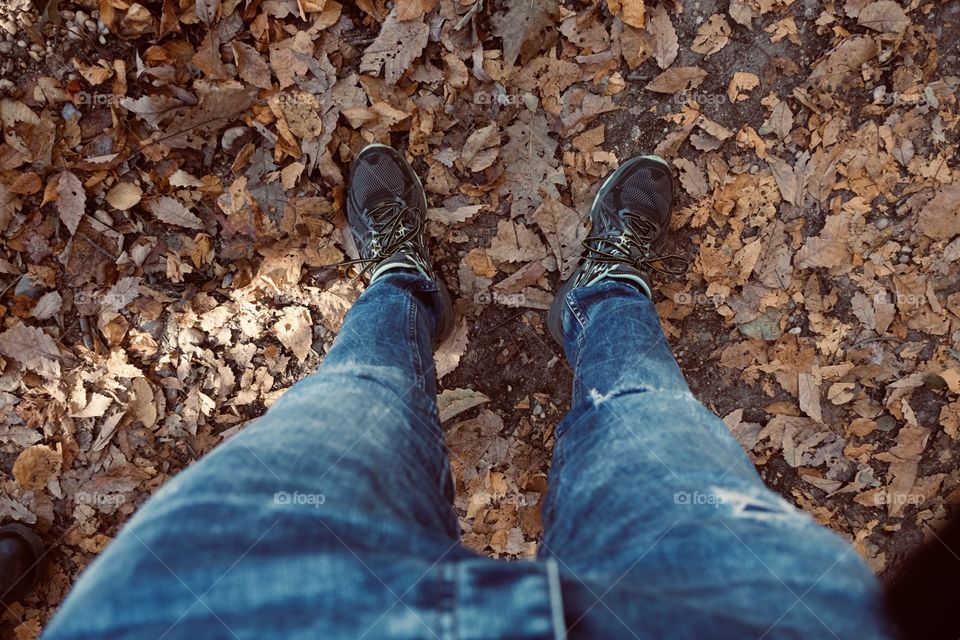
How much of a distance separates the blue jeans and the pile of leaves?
44.2 inches

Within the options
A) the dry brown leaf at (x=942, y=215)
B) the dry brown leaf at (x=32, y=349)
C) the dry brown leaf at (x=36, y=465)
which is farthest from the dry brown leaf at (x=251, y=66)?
the dry brown leaf at (x=942, y=215)

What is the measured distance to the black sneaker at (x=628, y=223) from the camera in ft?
8.09

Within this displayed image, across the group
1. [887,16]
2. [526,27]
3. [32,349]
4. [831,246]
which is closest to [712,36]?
[887,16]

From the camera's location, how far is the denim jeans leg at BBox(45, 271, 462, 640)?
85 cm

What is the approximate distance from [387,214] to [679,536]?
188 centimetres

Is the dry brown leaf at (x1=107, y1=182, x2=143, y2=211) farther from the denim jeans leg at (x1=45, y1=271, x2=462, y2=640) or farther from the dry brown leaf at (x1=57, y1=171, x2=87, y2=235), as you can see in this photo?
the denim jeans leg at (x1=45, y1=271, x2=462, y2=640)

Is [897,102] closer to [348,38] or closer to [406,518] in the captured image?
[348,38]

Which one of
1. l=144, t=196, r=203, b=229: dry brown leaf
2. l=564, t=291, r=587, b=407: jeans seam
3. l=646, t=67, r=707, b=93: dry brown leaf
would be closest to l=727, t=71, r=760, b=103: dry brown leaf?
l=646, t=67, r=707, b=93: dry brown leaf

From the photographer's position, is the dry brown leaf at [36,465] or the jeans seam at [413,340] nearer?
the jeans seam at [413,340]

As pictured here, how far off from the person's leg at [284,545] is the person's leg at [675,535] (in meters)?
0.31

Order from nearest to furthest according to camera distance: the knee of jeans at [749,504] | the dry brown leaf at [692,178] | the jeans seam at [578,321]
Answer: the knee of jeans at [749,504]
the jeans seam at [578,321]
the dry brown leaf at [692,178]

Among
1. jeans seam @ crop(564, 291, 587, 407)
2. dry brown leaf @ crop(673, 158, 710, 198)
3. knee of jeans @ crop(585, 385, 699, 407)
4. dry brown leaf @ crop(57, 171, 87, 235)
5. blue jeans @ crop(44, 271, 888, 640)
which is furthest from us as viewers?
dry brown leaf @ crop(673, 158, 710, 198)

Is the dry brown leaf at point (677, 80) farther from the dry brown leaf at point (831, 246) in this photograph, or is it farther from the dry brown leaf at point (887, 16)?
the dry brown leaf at point (831, 246)

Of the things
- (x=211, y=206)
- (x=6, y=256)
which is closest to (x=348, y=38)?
(x=211, y=206)
